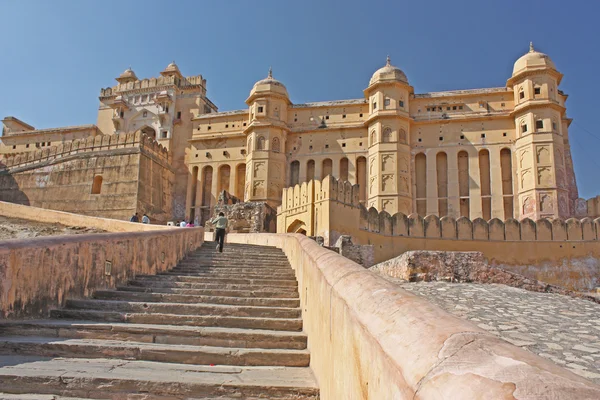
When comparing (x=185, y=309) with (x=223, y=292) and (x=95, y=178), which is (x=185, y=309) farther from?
(x=95, y=178)

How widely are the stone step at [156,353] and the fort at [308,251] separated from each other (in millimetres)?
17

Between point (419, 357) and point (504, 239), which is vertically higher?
point (504, 239)

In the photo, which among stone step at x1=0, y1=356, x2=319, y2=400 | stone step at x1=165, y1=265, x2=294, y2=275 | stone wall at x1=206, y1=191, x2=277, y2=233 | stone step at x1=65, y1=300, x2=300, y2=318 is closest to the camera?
stone step at x1=0, y1=356, x2=319, y2=400

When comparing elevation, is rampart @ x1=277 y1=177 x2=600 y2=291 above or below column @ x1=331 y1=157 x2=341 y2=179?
below

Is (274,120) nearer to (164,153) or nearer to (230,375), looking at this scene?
(164,153)

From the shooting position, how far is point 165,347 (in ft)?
13.6

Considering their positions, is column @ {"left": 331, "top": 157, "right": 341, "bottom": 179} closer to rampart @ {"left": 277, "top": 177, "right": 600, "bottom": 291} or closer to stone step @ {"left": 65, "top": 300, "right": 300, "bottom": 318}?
rampart @ {"left": 277, "top": 177, "right": 600, "bottom": 291}

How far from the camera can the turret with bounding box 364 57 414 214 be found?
93.8 feet

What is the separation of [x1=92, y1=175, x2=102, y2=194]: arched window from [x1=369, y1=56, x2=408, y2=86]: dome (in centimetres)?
1890

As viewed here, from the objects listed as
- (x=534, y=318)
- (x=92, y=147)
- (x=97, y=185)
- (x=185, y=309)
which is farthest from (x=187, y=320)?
(x=92, y=147)

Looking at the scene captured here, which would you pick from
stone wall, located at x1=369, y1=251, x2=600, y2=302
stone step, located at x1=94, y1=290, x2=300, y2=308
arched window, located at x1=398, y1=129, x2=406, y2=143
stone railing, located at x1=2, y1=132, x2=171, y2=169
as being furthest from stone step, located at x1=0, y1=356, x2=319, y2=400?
stone railing, located at x1=2, y1=132, x2=171, y2=169

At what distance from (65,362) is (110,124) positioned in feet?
124

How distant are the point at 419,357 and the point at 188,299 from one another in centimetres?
495

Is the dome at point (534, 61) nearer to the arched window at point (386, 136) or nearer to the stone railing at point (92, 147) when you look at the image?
the arched window at point (386, 136)
